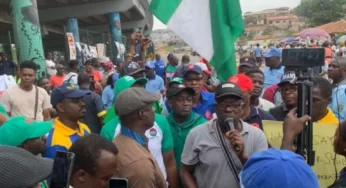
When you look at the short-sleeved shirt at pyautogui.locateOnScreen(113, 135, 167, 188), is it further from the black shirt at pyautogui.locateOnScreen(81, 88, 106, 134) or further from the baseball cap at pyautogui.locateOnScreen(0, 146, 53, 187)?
the black shirt at pyautogui.locateOnScreen(81, 88, 106, 134)

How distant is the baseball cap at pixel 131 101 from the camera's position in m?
2.72

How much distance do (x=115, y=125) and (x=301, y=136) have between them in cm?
156

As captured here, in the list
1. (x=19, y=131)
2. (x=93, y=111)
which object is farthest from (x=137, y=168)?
(x=93, y=111)

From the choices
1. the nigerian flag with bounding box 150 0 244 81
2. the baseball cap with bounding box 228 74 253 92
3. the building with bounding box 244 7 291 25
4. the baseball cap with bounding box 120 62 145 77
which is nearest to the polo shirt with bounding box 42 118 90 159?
the nigerian flag with bounding box 150 0 244 81

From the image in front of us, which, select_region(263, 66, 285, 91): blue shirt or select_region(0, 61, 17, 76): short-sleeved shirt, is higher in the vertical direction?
select_region(0, 61, 17, 76): short-sleeved shirt

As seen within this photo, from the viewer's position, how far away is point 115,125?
3414mm

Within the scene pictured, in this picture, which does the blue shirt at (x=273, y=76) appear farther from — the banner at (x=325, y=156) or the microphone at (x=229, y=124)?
the microphone at (x=229, y=124)

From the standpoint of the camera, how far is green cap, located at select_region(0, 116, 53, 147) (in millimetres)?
2678

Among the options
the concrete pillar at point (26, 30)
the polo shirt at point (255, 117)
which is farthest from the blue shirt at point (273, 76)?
the concrete pillar at point (26, 30)

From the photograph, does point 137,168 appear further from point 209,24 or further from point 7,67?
point 7,67

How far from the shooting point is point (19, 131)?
272 centimetres

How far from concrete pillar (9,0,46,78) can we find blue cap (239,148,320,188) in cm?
995

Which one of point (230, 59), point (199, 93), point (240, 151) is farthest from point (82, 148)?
point (199, 93)

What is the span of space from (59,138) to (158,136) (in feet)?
2.47
